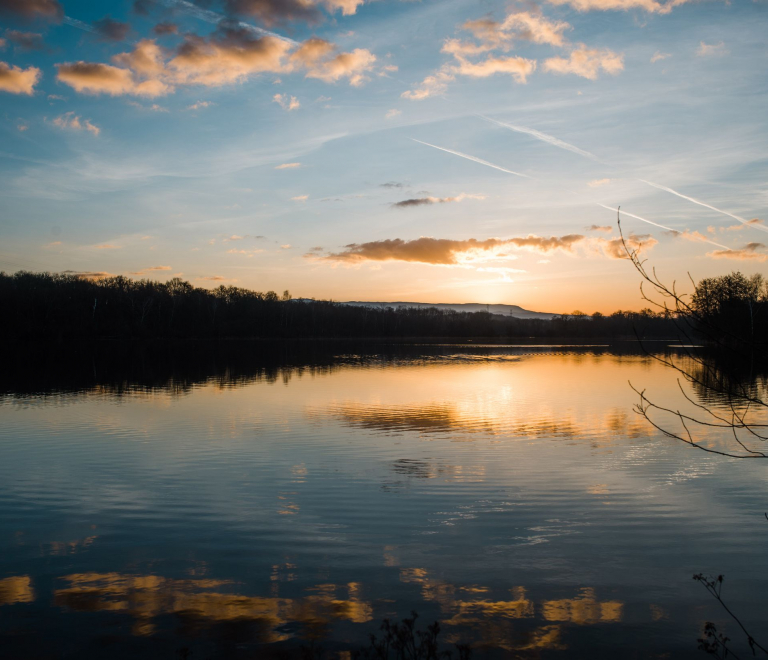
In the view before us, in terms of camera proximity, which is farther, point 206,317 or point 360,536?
point 206,317

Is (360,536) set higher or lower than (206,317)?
lower

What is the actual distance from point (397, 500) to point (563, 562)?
11.5 feet

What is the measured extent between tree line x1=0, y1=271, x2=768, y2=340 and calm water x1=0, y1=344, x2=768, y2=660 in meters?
49.3

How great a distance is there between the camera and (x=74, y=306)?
98.5 m

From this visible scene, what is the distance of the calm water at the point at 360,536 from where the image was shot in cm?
595

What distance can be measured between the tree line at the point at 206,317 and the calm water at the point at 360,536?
4928cm

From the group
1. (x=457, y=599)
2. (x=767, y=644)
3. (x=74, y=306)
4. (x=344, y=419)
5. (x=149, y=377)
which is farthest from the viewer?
(x=74, y=306)

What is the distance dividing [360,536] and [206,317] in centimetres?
11809

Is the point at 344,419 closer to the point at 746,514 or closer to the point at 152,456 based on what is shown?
the point at 152,456

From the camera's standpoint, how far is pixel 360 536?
8539mm

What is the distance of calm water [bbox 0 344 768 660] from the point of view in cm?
595

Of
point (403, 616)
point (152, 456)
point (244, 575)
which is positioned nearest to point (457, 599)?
point (403, 616)

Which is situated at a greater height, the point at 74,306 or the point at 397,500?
the point at 74,306

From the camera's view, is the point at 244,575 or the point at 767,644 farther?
the point at 244,575
